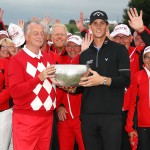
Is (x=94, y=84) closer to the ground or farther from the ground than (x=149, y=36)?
closer to the ground

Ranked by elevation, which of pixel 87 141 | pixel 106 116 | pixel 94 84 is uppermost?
pixel 94 84

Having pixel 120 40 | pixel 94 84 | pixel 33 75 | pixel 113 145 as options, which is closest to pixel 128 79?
pixel 94 84

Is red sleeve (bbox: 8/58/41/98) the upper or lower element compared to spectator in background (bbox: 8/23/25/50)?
lower

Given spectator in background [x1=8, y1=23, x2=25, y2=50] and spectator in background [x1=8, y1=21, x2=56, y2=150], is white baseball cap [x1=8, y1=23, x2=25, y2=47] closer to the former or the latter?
spectator in background [x1=8, y1=23, x2=25, y2=50]

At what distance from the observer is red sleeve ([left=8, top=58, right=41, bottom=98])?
13.2ft

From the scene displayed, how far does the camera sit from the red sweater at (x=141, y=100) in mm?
5129

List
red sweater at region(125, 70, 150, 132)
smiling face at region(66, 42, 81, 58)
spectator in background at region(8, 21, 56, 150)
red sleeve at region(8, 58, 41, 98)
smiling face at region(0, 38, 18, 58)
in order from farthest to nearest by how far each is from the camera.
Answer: smiling face at region(66, 42, 81, 58), smiling face at region(0, 38, 18, 58), red sweater at region(125, 70, 150, 132), spectator in background at region(8, 21, 56, 150), red sleeve at region(8, 58, 41, 98)

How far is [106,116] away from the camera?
4383 millimetres

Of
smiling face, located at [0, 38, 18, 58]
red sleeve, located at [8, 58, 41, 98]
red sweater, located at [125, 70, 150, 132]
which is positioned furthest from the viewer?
smiling face, located at [0, 38, 18, 58]

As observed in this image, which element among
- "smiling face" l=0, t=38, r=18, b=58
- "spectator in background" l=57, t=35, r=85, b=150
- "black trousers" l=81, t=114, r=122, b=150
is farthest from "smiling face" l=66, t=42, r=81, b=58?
"black trousers" l=81, t=114, r=122, b=150

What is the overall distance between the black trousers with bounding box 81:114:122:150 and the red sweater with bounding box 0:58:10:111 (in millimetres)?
1184

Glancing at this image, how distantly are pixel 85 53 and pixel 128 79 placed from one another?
2.20ft

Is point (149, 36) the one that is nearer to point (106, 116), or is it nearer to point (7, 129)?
point (106, 116)

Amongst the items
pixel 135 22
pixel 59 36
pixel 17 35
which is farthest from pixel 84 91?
pixel 17 35
